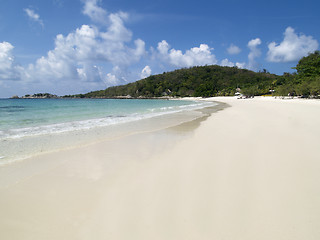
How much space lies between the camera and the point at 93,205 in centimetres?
253

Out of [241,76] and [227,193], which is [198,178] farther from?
[241,76]

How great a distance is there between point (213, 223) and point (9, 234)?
2479 millimetres

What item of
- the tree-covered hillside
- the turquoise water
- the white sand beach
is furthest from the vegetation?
the white sand beach

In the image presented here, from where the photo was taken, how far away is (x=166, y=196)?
8.92 feet

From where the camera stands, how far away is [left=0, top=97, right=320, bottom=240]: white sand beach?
2031 mm

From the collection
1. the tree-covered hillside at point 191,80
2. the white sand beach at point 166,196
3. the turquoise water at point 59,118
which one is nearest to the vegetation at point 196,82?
the tree-covered hillside at point 191,80

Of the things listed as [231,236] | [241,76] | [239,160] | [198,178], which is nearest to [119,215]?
[231,236]

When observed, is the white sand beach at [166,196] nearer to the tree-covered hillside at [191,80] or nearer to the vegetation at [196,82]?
the vegetation at [196,82]

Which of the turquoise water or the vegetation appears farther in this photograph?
the vegetation

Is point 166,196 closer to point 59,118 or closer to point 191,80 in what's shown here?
point 59,118

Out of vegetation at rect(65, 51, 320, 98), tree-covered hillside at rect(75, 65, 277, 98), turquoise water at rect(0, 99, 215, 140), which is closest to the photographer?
turquoise water at rect(0, 99, 215, 140)

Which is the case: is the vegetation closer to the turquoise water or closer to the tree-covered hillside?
the tree-covered hillside

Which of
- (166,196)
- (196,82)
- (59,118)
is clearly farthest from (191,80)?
(166,196)

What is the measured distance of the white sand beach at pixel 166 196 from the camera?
203cm
